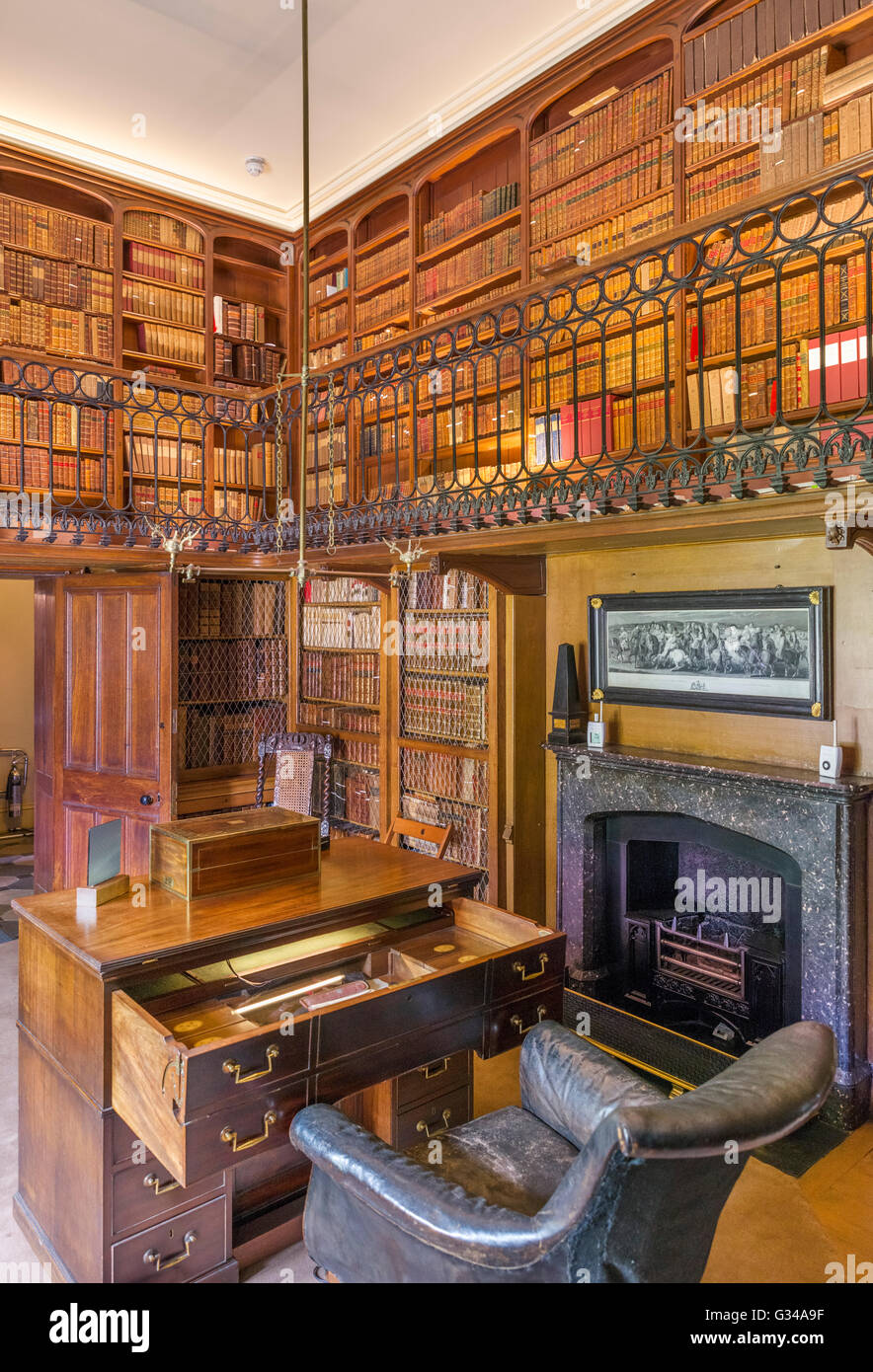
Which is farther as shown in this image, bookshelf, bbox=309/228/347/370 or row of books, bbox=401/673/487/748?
bookshelf, bbox=309/228/347/370

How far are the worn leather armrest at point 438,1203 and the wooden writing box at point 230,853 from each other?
971 mm

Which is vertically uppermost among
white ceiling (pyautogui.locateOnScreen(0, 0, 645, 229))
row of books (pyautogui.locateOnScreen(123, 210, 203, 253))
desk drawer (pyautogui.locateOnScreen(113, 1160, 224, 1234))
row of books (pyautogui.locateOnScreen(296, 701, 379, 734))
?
white ceiling (pyautogui.locateOnScreen(0, 0, 645, 229))

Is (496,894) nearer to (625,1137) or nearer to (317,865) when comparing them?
(317,865)

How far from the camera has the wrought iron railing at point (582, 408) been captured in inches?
103

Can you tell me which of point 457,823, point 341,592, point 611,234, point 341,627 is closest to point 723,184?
point 611,234

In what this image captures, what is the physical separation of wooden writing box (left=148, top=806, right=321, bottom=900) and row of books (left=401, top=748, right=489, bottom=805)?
174 centimetres

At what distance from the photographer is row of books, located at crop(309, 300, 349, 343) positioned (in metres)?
5.89

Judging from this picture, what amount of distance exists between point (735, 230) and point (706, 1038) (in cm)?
306

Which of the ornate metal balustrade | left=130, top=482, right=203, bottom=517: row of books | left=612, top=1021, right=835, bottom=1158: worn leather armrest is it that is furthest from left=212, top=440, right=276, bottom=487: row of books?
left=612, top=1021, right=835, bottom=1158: worn leather armrest

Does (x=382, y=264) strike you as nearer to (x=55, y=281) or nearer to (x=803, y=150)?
(x=55, y=281)

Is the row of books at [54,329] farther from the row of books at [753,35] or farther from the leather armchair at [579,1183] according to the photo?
the leather armchair at [579,1183]

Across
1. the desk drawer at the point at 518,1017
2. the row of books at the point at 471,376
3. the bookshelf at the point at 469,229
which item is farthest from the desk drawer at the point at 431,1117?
the bookshelf at the point at 469,229

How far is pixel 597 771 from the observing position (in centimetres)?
385

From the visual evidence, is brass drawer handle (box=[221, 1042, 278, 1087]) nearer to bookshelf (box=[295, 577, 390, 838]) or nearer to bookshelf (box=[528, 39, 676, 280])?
bookshelf (box=[295, 577, 390, 838])
